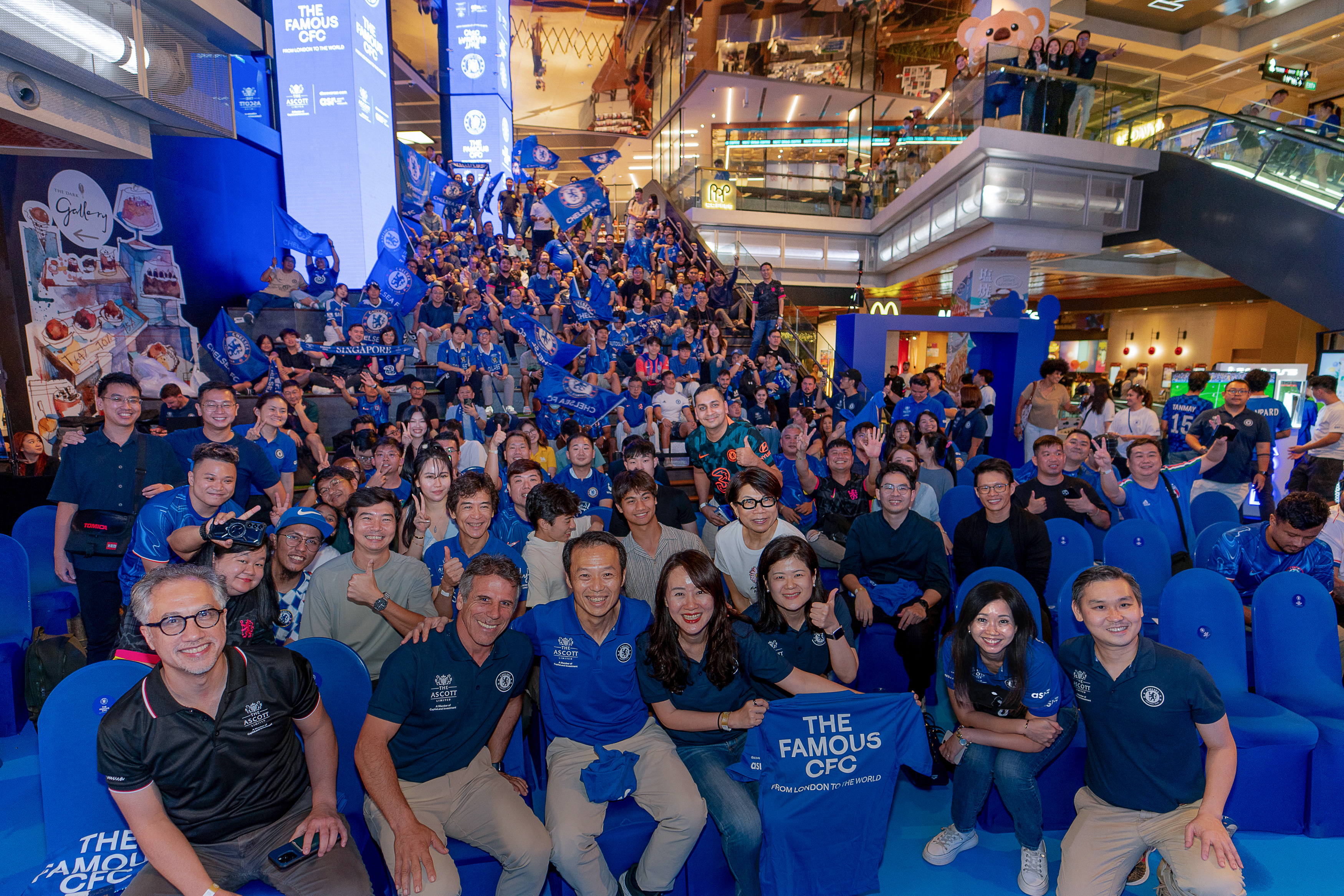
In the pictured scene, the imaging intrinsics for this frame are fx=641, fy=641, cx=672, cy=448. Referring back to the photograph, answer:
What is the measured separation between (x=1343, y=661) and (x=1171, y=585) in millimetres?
914

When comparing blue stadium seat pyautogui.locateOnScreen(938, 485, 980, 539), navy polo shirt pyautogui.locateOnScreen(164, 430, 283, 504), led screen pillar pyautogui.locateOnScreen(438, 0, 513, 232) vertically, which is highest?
led screen pillar pyautogui.locateOnScreen(438, 0, 513, 232)

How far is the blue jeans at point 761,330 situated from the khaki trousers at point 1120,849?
954 centimetres

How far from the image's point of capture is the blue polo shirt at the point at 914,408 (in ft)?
25.8

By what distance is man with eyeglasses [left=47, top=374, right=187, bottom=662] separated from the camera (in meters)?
3.59

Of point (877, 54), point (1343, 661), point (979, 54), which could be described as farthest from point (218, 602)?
point (877, 54)

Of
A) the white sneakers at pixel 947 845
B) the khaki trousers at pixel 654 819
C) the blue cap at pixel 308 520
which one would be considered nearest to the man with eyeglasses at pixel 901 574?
the white sneakers at pixel 947 845

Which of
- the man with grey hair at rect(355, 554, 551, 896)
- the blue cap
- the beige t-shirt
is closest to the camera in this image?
the man with grey hair at rect(355, 554, 551, 896)

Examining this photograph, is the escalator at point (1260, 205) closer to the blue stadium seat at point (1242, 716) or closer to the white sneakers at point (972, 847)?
the blue stadium seat at point (1242, 716)

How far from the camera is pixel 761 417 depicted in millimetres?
8797

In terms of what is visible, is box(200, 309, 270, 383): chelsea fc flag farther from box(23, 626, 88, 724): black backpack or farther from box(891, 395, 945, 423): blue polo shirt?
box(891, 395, 945, 423): blue polo shirt

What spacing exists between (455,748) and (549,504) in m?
1.38

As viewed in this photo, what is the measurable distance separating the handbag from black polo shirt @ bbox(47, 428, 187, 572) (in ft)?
0.12

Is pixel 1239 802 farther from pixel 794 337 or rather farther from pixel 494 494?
pixel 794 337

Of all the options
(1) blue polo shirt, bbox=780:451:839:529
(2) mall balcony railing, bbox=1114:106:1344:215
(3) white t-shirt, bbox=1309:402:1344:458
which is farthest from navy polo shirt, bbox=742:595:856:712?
(2) mall balcony railing, bbox=1114:106:1344:215
